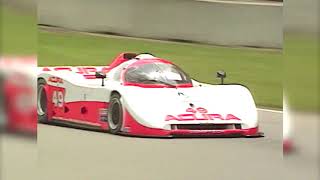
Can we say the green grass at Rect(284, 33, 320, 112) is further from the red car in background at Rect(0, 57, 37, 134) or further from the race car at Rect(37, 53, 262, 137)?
the red car in background at Rect(0, 57, 37, 134)

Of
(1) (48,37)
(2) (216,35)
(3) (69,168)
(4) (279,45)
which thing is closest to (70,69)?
(1) (48,37)

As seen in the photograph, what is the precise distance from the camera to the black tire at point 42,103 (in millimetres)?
4117

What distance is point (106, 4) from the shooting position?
4168mm

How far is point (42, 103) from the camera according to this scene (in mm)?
4145

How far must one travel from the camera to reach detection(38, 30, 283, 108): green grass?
13.6ft

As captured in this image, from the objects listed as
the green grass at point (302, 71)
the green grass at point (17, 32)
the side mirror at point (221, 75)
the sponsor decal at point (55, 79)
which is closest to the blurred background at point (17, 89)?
the green grass at point (17, 32)

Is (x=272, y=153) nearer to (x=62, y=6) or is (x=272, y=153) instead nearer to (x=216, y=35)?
(x=216, y=35)

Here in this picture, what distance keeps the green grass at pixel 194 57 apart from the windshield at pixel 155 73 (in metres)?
0.05

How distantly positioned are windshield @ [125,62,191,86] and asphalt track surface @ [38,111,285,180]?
1.17ft

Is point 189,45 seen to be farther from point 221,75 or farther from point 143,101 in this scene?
point 143,101

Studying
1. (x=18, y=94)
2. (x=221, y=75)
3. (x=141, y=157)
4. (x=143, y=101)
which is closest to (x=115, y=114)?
(x=143, y=101)

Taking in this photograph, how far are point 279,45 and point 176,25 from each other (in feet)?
2.15

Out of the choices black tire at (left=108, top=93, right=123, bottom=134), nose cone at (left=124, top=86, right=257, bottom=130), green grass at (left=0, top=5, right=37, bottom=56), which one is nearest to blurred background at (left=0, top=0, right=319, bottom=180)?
green grass at (left=0, top=5, right=37, bottom=56)

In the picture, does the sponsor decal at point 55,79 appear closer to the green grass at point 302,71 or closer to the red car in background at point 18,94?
the red car in background at point 18,94
